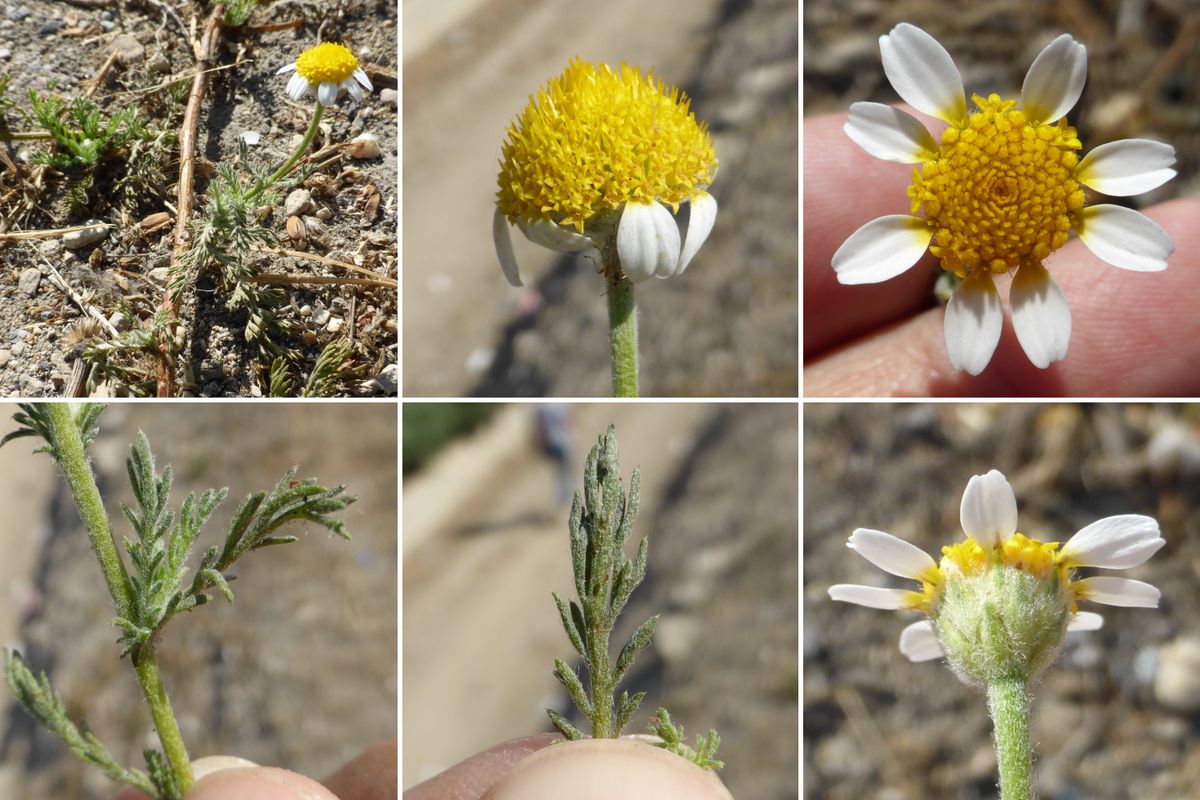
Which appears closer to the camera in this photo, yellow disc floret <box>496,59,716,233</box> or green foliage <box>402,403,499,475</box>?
yellow disc floret <box>496,59,716,233</box>

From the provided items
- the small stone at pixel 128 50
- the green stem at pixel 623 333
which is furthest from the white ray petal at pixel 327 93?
the green stem at pixel 623 333

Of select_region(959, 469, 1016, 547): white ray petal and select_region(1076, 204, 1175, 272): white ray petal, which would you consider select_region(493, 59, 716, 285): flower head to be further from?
select_region(1076, 204, 1175, 272): white ray petal

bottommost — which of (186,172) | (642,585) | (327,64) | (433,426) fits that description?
(642,585)

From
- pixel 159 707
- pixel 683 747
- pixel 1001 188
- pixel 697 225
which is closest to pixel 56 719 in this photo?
pixel 159 707

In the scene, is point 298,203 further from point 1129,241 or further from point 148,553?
point 1129,241

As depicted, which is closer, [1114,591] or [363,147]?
Answer: [1114,591]

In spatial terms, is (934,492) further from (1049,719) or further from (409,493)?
(409,493)

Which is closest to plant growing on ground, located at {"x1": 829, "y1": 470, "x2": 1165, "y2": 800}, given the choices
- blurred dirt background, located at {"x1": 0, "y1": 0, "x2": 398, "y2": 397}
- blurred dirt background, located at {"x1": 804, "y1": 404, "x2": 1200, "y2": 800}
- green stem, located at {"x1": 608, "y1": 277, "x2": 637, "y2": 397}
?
green stem, located at {"x1": 608, "y1": 277, "x2": 637, "y2": 397}
